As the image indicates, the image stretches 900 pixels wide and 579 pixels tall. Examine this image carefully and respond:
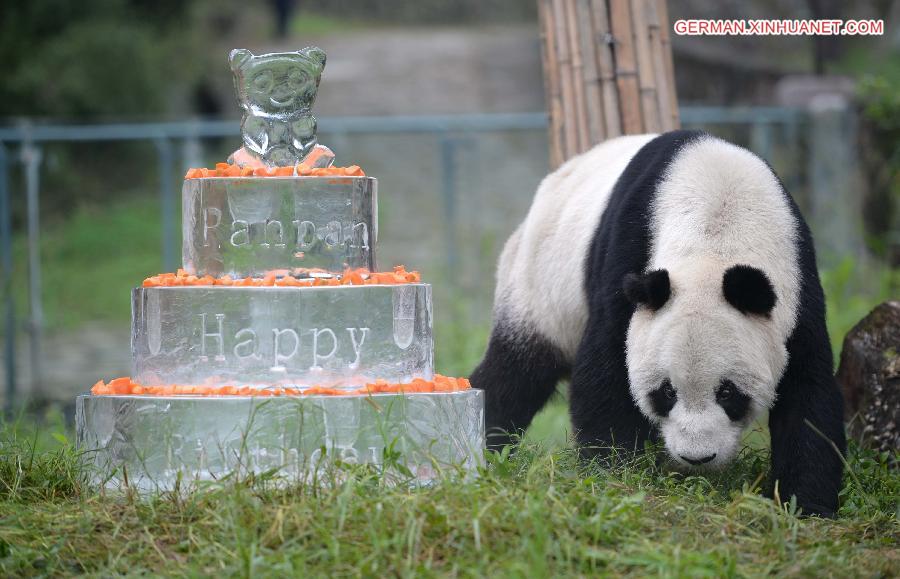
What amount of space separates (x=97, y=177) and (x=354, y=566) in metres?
14.2

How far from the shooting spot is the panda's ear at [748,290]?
4.09m

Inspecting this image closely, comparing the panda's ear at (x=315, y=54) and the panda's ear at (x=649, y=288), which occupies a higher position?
the panda's ear at (x=315, y=54)

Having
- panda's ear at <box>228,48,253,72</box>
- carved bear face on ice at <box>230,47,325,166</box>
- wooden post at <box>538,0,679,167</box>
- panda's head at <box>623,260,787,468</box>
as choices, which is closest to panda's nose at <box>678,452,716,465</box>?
panda's head at <box>623,260,787,468</box>

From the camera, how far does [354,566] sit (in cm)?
343

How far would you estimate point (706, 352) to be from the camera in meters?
4.17

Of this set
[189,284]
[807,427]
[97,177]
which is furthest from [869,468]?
[97,177]

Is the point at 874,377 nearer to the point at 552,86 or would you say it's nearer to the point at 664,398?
the point at 664,398

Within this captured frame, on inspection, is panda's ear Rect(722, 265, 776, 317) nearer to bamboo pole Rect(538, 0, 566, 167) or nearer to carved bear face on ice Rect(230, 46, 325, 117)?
carved bear face on ice Rect(230, 46, 325, 117)

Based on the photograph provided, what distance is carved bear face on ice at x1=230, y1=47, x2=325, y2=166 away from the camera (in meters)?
4.61

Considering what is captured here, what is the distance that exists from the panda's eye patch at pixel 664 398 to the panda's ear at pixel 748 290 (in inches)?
15.9

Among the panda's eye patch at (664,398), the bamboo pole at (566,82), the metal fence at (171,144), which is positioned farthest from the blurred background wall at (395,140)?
the panda's eye patch at (664,398)

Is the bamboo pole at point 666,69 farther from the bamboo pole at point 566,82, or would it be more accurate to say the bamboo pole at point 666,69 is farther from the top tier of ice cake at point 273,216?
the top tier of ice cake at point 273,216

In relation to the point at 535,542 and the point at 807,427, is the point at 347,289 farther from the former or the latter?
the point at 807,427

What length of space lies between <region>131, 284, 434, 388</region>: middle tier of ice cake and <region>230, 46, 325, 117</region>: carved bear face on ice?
0.85 metres
